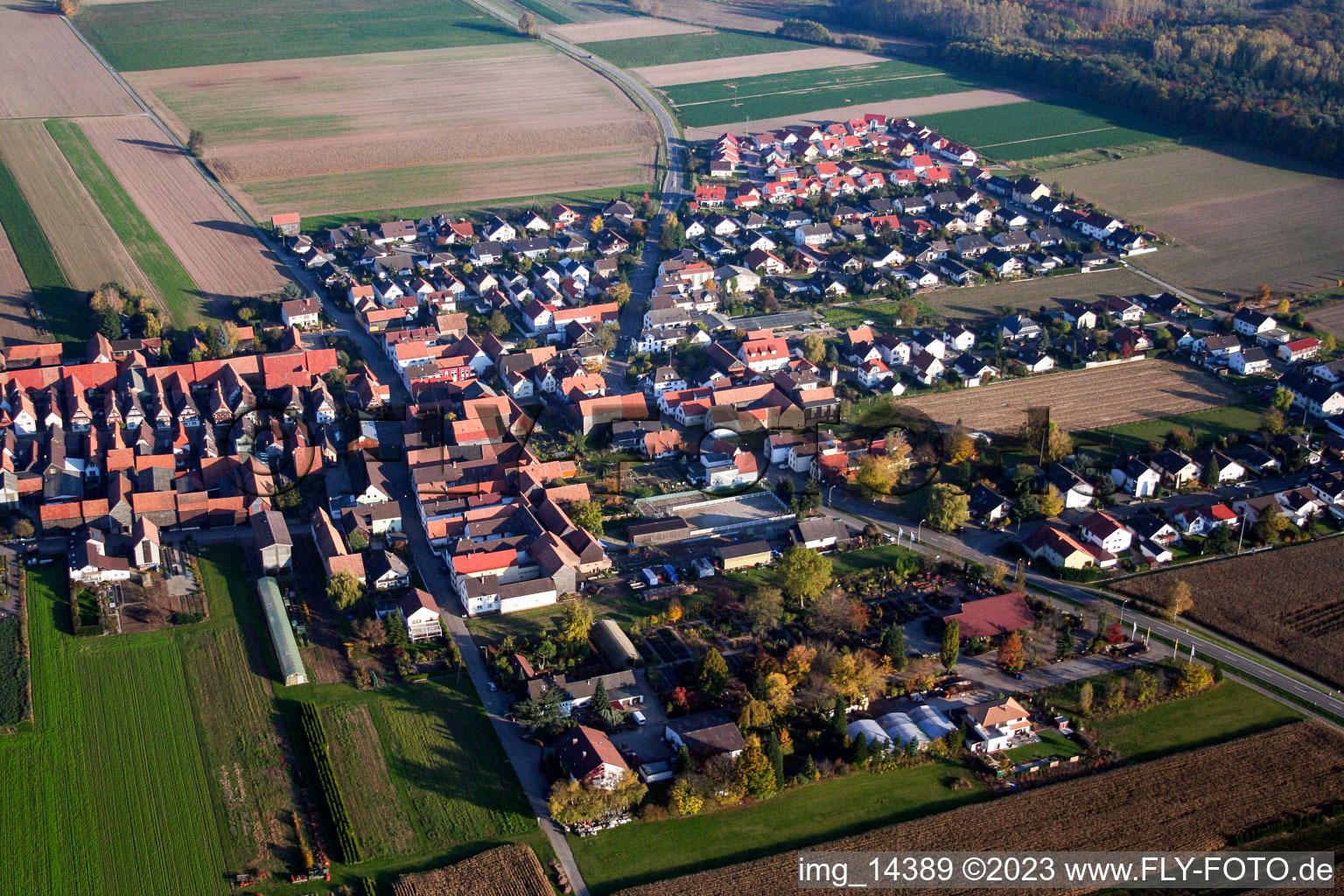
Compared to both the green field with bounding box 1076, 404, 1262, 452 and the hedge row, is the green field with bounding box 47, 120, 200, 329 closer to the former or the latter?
the hedge row

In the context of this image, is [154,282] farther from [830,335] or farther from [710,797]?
[710,797]

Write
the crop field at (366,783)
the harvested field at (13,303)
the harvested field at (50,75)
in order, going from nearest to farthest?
A: the crop field at (366,783) < the harvested field at (13,303) < the harvested field at (50,75)

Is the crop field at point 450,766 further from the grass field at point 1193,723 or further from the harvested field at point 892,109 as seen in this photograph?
the harvested field at point 892,109

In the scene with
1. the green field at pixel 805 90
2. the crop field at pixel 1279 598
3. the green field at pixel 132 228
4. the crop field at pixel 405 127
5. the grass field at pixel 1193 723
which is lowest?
the grass field at pixel 1193 723

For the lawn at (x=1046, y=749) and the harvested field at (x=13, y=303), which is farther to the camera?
the harvested field at (x=13, y=303)

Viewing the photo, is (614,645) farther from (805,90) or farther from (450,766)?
(805,90)

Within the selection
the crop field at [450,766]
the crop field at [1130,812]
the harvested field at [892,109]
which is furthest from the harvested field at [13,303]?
the harvested field at [892,109]

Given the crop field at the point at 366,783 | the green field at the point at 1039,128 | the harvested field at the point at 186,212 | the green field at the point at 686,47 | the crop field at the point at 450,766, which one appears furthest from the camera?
the green field at the point at 686,47

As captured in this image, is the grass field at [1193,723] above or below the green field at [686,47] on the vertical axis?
below

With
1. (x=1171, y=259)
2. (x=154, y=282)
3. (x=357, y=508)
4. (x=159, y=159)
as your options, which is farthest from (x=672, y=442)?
(x=159, y=159)
